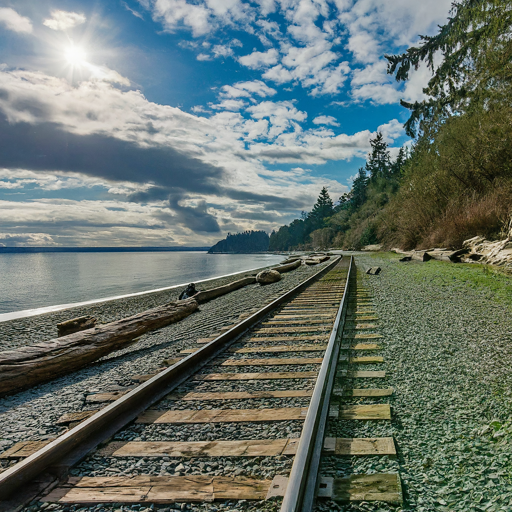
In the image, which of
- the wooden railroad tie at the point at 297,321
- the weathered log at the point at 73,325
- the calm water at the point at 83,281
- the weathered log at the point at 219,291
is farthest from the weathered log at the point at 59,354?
the calm water at the point at 83,281

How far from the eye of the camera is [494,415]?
2.51 metres

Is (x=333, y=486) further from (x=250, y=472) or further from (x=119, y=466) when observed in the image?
(x=119, y=466)

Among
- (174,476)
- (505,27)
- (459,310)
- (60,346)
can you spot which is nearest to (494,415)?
(174,476)

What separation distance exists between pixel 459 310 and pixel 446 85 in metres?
17.7

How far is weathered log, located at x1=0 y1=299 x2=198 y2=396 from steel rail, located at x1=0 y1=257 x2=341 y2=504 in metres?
1.86

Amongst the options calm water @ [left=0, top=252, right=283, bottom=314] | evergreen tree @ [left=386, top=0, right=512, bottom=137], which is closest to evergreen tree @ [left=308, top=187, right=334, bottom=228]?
calm water @ [left=0, top=252, right=283, bottom=314]

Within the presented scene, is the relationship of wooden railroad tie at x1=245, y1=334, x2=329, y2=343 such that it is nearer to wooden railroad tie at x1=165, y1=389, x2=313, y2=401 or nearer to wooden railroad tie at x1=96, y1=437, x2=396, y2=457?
wooden railroad tie at x1=165, y1=389, x2=313, y2=401

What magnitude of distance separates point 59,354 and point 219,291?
7663 millimetres

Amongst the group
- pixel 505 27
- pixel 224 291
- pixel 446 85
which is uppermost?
pixel 446 85

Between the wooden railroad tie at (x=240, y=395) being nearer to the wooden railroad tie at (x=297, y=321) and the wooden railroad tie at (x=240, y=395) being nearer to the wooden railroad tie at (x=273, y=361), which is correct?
the wooden railroad tie at (x=273, y=361)

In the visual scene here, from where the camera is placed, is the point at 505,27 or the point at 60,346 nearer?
the point at 60,346

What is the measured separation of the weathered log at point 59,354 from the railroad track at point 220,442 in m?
1.23

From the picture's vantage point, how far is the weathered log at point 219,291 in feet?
34.7

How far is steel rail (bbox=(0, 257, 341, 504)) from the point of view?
1815 millimetres
